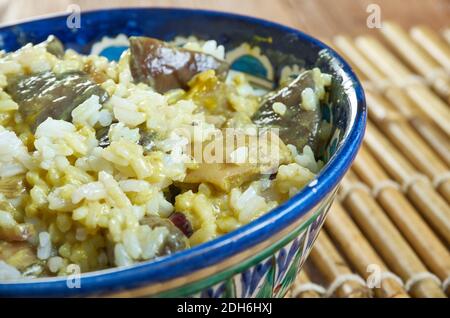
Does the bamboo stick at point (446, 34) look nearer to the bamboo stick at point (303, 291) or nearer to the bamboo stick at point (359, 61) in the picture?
the bamboo stick at point (359, 61)

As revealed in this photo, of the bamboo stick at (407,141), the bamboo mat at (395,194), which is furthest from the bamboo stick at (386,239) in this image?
the bamboo stick at (407,141)

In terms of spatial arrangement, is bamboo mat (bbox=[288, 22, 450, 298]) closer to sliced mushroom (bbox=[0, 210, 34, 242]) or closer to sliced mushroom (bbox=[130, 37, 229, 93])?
sliced mushroom (bbox=[130, 37, 229, 93])

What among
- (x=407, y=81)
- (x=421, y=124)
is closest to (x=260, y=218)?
(x=421, y=124)

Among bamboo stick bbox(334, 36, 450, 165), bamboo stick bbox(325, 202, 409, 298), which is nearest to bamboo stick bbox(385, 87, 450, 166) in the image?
bamboo stick bbox(334, 36, 450, 165)

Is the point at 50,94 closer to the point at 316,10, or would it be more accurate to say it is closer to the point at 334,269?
the point at 334,269

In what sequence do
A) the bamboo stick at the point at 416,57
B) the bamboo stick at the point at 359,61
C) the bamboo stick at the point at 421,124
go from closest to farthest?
the bamboo stick at the point at 421,124 < the bamboo stick at the point at 416,57 < the bamboo stick at the point at 359,61

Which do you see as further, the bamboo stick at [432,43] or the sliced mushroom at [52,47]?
the bamboo stick at [432,43]
